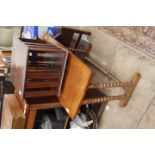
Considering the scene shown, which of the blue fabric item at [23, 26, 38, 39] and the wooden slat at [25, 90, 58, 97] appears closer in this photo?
the wooden slat at [25, 90, 58, 97]

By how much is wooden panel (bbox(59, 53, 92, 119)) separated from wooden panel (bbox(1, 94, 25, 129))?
0.37m

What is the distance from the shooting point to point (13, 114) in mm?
1549

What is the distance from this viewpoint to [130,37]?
1.44m

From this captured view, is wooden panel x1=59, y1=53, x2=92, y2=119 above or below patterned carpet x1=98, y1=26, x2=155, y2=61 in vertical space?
below

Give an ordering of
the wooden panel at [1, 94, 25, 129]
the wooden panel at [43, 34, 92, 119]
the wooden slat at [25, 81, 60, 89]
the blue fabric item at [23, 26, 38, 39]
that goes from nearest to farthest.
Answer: the wooden panel at [43, 34, 92, 119], the wooden slat at [25, 81, 60, 89], the wooden panel at [1, 94, 25, 129], the blue fabric item at [23, 26, 38, 39]

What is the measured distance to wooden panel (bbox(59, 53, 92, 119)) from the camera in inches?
48.7

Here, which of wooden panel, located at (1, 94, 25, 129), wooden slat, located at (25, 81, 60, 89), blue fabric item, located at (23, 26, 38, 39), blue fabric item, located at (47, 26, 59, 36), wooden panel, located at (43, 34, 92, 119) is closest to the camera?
wooden panel, located at (43, 34, 92, 119)

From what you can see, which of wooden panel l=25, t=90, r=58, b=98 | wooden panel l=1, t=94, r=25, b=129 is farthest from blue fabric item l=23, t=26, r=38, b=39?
wooden panel l=25, t=90, r=58, b=98

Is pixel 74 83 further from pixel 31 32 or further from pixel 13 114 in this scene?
pixel 31 32

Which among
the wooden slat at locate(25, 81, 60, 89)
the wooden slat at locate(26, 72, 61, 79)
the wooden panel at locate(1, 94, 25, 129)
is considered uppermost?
the wooden slat at locate(26, 72, 61, 79)

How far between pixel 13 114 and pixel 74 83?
557 millimetres

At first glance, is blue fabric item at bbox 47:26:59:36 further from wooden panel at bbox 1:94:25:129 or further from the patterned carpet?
wooden panel at bbox 1:94:25:129

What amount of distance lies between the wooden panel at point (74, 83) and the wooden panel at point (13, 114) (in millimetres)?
368

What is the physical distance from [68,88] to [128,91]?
419 millimetres
